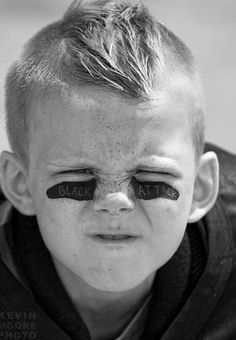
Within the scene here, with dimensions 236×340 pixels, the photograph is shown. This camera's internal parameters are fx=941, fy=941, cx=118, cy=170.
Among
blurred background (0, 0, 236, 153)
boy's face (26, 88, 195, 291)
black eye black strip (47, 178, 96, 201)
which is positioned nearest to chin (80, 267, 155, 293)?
boy's face (26, 88, 195, 291)

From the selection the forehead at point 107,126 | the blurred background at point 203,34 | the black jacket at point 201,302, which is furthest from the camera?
the blurred background at point 203,34

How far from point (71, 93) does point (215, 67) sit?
144 centimetres

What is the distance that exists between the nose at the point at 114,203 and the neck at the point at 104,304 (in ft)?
0.70

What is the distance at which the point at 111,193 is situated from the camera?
1334 mm

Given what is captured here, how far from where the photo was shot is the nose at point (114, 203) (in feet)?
4.36

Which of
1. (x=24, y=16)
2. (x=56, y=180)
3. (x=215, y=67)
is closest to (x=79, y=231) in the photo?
(x=56, y=180)

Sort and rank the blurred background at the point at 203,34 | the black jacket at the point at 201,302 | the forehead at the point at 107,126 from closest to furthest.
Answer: the forehead at the point at 107,126 < the black jacket at the point at 201,302 < the blurred background at the point at 203,34

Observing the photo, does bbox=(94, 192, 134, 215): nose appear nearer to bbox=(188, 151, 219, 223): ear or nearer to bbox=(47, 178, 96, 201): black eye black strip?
bbox=(47, 178, 96, 201): black eye black strip

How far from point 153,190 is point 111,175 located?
0.07 metres

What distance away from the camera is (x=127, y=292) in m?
1.53

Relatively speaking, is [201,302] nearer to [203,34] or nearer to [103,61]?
[103,61]

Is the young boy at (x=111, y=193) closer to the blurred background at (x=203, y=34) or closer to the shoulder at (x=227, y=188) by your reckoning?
the shoulder at (x=227, y=188)

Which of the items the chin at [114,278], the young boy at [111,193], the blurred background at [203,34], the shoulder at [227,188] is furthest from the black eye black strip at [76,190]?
the blurred background at [203,34]

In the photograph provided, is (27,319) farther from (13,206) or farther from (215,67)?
(215,67)
